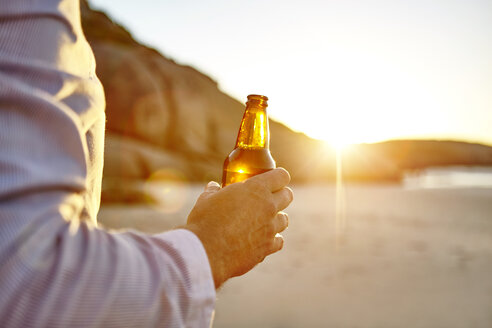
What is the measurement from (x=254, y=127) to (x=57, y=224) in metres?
1.11

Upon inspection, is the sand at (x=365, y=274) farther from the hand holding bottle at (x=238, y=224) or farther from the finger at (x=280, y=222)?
the hand holding bottle at (x=238, y=224)

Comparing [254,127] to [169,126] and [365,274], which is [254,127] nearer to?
[365,274]

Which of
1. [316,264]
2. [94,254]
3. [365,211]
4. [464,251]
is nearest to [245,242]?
[94,254]

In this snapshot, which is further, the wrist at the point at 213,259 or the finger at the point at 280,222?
the finger at the point at 280,222

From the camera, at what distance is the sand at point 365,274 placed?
13.6 feet

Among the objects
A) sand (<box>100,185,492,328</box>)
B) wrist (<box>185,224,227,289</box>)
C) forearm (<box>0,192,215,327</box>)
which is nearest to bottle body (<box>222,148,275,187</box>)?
wrist (<box>185,224,227,289</box>)

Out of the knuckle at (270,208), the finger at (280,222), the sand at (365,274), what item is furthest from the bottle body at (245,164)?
the sand at (365,274)

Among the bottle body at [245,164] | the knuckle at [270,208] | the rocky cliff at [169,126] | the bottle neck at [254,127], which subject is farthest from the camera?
the rocky cliff at [169,126]

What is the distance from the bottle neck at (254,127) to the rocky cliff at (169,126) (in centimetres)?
1149

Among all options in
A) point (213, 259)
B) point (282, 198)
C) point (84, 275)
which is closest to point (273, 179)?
point (282, 198)

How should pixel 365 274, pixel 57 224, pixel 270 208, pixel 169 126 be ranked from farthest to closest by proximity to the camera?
pixel 169 126 < pixel 365 274 < pixel 270 208 < pixel 57 224

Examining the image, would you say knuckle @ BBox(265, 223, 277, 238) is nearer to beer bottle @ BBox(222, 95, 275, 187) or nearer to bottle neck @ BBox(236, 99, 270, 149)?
beer bottle @ BBox(222, 95, 275, 187)

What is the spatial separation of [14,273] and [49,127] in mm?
236

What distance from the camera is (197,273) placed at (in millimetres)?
743
